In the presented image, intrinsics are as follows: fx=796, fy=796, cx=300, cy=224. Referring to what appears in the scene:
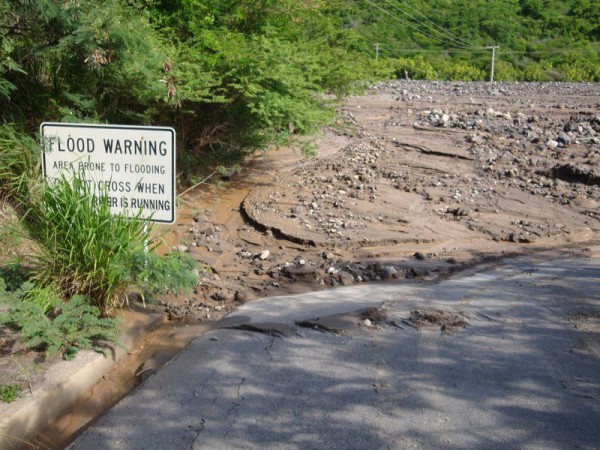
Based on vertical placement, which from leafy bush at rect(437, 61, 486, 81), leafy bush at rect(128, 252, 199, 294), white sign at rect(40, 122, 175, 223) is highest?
leafy bush at rect(437, 61, 486, 81)

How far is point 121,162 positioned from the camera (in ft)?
22.7

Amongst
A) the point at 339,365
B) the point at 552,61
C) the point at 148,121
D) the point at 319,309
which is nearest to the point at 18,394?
the point at 339,365

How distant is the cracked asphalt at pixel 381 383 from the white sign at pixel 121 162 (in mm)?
1289

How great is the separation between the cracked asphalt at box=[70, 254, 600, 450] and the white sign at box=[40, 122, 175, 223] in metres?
1.29

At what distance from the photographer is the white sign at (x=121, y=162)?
22.5ft

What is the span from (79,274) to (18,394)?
1.57 m

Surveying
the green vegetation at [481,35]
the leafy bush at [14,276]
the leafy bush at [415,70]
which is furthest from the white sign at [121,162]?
the green vegetation at [481,35]

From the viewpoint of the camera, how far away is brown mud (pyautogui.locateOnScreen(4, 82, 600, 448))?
7715 mm

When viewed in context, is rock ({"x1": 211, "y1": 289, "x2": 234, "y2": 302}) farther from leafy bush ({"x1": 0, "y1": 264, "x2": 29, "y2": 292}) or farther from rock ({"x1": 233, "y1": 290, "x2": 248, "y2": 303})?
leafy bush ({"x1": 0, "y1": 264, "x2": 29, "y2": 292})

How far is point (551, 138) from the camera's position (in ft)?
54.7

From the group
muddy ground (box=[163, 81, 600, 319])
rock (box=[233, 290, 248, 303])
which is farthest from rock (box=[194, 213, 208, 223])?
rock (box=[233, 290, 248, 303])

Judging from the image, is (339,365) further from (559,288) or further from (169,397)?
(559,288)

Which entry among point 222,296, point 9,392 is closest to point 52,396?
point 9,392

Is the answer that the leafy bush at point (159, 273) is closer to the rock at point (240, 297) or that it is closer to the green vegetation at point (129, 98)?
the green vegetation at point (129, 98)
